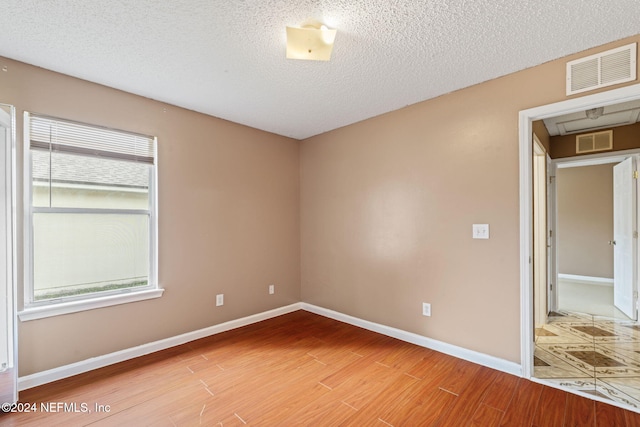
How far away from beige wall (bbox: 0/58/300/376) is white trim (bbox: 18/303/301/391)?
0.05 m

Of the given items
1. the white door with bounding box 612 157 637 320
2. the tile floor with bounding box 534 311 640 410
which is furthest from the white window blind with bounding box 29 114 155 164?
the white door with bounding box 612 157 637 320

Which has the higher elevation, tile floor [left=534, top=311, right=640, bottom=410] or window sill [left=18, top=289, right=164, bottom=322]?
window sill [left=18, top=289, right=164, bottom=322]

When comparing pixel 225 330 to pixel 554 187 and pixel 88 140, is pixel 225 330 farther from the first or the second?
pixel 554 187

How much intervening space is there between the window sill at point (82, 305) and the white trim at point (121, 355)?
1.44 feet

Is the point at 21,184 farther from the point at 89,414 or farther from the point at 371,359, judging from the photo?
the point at 371,359

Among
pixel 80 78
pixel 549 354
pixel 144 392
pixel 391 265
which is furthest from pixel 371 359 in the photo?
pixel 80 78

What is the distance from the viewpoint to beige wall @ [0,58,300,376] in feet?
7.55

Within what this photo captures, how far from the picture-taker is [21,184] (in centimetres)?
219

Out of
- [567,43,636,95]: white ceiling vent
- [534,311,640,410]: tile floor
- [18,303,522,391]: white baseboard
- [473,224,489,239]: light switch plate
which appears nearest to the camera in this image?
[567,43,636,95]: white ceiling vent

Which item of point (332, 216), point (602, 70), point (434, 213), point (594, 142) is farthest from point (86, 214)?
point (594, 142)

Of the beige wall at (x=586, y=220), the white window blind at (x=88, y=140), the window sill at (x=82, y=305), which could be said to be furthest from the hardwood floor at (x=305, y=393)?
the beige wall at (x=586, y=220)

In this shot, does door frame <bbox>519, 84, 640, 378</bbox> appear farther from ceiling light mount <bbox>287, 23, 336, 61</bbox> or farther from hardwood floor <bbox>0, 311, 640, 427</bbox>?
ceiling light mount <bbox>287, 23, 336, 61</bbox>

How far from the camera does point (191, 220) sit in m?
3.11

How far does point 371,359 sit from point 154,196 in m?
2.63
